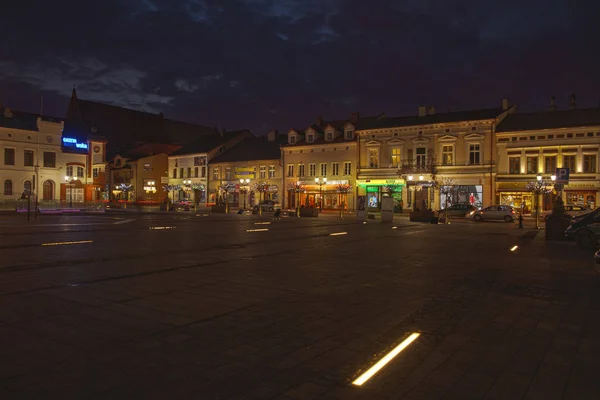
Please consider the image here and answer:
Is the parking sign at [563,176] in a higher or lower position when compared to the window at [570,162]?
lower

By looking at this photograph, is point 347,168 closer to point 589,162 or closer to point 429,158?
point 429,158

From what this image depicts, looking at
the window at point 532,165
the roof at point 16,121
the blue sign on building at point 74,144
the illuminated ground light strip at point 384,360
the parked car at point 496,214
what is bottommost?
the illuminated ground light strip at point 384,360

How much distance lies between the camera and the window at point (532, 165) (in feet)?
148

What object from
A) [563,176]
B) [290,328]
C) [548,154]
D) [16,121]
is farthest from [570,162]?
[16,121]

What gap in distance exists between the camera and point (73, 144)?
60.0 metres

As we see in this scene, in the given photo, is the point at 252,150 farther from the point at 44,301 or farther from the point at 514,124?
the point at 44,301

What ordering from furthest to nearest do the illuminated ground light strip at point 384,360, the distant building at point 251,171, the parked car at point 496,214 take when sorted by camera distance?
the distant building at point 251,171
the parked car at point 496,214
the illuminated ground light strip at point 384,360

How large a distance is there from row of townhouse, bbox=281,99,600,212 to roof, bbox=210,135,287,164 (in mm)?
4289

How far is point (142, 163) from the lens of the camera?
255 feet

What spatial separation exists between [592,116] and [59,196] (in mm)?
57949

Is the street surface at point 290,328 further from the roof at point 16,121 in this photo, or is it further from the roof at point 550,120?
the roof at point 16,121

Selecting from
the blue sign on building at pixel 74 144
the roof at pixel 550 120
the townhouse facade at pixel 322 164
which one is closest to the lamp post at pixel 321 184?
the townhouse facade at pixel 322 164

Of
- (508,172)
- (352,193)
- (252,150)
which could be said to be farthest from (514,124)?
(252,150)

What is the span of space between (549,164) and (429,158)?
1105cm
